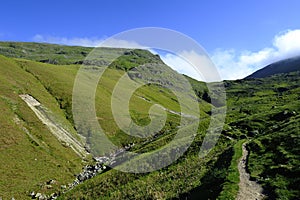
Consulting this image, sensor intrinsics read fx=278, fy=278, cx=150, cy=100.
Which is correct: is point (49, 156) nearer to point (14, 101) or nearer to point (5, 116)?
point (5, 116)

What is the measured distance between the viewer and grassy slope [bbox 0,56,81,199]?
46.3 m

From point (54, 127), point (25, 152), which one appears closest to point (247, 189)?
point (25, 152)

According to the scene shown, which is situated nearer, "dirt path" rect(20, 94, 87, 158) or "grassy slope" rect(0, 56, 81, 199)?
"grassy slope" rect(0, 56, 81, 199)

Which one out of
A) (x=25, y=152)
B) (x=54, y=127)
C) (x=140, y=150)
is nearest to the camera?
(x=25, y=152)

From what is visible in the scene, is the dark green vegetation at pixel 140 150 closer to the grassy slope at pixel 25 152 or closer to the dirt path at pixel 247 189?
the grassy slope at pixel 25 152

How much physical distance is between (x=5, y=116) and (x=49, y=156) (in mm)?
14965

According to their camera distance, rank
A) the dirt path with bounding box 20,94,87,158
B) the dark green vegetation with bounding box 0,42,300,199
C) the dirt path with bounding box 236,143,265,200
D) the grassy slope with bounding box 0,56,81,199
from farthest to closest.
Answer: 1. the dirt path with bounding box 20,94,87,158
2. the grassy slope with bounding box 0,56,81,199
3. the dark green vegetation with bounding box 0,42,300,199
4. the dirt path with bounding box 236,143,265,200

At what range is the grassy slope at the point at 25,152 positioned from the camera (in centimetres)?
4625

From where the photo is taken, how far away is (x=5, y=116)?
2429 inches

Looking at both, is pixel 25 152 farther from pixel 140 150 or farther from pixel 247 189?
pixel 247 189

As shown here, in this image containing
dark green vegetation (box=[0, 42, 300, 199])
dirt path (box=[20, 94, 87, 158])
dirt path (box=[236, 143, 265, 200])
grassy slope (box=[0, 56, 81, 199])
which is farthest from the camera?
dirt path (box=[20, 94, 87, 158])

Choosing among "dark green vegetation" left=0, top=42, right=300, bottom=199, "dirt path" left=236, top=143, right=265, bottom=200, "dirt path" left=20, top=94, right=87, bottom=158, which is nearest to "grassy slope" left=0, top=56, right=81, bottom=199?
"dark green vegetation" left=0, top=42, right=300, bottom=199

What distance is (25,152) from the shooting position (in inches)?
2121

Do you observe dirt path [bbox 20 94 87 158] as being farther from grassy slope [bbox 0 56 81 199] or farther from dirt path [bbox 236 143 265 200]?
dirt path [bbox 236 143 265 200]
